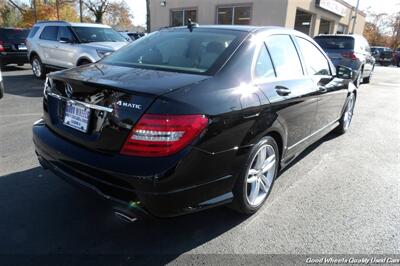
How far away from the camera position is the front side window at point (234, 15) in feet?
67.1

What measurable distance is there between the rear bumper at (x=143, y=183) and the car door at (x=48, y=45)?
8382mm

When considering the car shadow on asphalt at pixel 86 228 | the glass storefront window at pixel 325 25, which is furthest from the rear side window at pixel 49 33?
the glass storefront window at pixel 325 25

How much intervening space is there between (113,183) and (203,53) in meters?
1.44

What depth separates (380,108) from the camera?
8.42 meters

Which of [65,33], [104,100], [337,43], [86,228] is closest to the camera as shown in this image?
[104,100]

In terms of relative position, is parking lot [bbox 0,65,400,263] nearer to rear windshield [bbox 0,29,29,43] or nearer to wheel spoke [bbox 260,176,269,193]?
wheel spoke [bbox 260,176,269,193]

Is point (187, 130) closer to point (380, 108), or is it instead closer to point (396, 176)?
point (396, 176)

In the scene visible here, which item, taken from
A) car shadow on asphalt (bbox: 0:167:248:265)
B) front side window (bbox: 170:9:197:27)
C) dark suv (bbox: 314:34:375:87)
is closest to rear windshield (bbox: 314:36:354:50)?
dark suv (bbox: 314:34:375:87)

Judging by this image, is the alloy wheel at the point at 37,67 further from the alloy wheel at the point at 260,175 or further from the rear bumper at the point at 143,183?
the alloy wheel at the point at 260,175

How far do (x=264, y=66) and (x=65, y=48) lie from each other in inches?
312

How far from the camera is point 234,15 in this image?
20.8 metres

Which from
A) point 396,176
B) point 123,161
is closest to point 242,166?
point 123,161

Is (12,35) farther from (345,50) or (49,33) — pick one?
(345,50)

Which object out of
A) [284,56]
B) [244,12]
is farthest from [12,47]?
[244,12]
